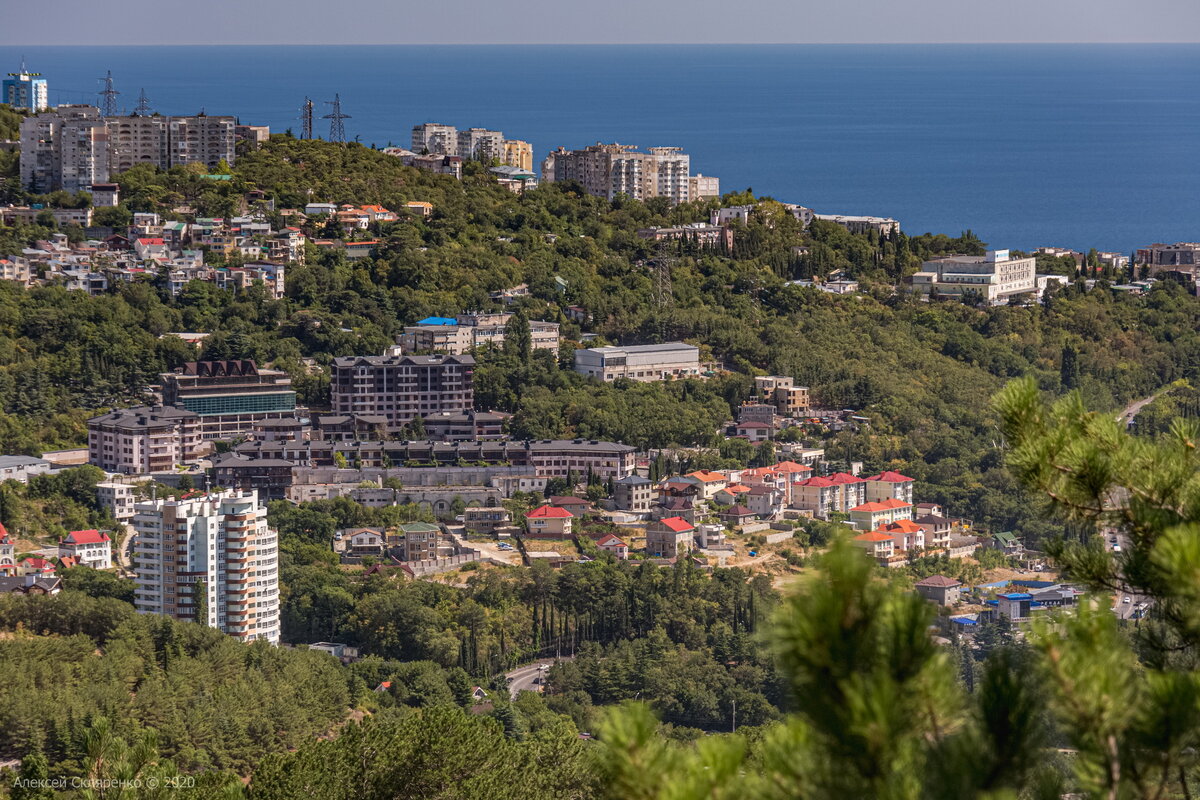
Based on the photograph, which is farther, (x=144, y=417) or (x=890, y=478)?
(x=890, y=478)

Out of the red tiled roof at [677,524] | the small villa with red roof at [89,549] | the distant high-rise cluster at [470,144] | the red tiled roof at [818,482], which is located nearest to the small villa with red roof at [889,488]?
the red tiled roof at [818,482]

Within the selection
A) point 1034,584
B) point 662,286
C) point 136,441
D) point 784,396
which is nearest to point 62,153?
point 662,286

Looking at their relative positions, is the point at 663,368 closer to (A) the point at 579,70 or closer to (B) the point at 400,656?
(B) the point at 400,656

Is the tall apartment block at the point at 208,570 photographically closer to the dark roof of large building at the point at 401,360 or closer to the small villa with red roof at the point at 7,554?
the small villa with red roof at the point at 7,554

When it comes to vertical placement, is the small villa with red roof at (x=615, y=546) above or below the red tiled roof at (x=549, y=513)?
below

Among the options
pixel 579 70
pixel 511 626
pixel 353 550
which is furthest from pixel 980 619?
pixel 579 70

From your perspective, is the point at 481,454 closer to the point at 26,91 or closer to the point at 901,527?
the point at 901,527
